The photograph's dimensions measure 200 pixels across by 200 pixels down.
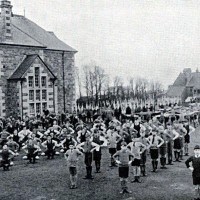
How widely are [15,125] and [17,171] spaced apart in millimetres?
9494

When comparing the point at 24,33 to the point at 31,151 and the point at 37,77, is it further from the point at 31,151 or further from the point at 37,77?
the point at 31,151

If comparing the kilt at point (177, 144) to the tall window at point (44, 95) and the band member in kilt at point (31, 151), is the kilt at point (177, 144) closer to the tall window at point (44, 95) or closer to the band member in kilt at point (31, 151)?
the band member in kilt at point (31, 151)

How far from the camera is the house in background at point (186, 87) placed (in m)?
108

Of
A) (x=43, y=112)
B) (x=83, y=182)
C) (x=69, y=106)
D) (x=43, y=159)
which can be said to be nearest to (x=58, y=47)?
(x=69, y=106)

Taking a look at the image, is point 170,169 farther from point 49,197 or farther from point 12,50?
point 12,50

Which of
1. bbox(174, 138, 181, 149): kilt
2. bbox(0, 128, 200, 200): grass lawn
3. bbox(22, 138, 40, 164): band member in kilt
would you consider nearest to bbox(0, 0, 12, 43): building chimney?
bbox(22, 138, 40, 164): band member in kilt

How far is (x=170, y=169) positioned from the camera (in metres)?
16.0

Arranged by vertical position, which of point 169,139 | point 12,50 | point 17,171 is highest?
point 12,50

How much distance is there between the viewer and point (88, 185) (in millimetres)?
13492

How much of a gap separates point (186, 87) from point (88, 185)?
102 m

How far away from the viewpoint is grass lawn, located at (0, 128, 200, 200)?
11.9 metres

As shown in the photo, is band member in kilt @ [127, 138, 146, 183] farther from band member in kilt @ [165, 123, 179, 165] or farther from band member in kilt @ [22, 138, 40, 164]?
band member in kilt @ [22, 138, 40, 164]

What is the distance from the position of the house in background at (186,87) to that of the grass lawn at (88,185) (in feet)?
311

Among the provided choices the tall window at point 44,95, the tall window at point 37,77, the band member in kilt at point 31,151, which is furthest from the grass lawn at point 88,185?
the tall window at point 44,95
